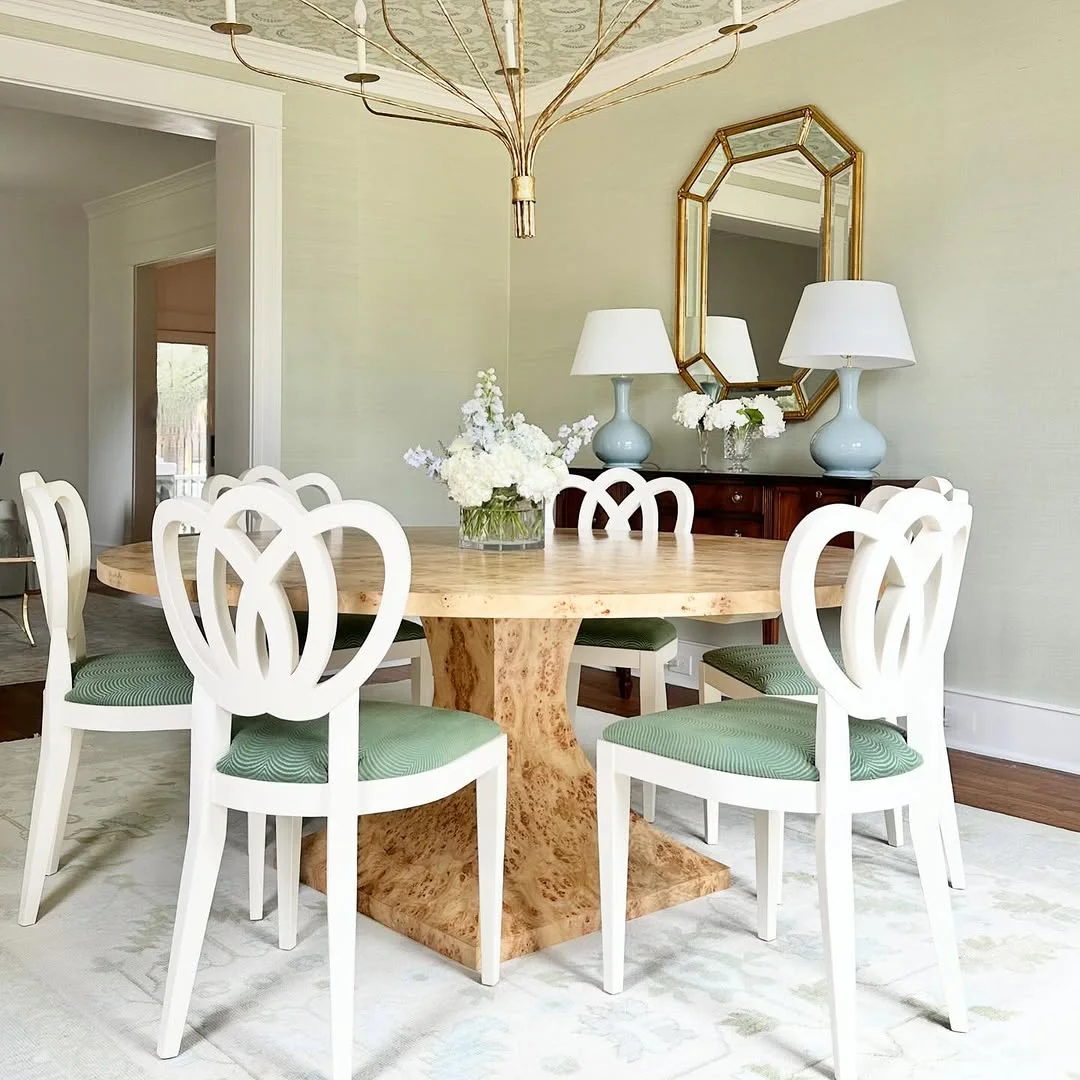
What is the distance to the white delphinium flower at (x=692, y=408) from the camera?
15.6ft

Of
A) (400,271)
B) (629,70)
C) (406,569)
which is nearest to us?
(406,569)

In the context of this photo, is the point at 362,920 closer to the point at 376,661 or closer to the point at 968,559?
the point at 376,661

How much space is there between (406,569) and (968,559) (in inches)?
110

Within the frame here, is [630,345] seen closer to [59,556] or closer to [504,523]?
[504,523]

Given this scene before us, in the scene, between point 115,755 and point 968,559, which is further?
point 968,559

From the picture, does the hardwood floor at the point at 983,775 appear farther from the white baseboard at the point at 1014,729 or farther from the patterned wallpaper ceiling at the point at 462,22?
the patterned wallpaper ceiling at the point at 462,22

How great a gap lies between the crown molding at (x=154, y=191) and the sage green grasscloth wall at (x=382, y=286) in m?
2.41

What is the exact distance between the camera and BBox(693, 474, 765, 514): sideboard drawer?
4348 millimetres

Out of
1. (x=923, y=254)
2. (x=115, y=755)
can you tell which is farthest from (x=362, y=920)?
(x=923, y=254)

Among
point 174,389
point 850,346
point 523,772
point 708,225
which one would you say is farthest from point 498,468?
point 174,389

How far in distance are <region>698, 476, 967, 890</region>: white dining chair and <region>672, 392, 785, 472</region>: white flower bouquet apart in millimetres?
1687

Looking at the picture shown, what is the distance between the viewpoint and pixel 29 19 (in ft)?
15.0

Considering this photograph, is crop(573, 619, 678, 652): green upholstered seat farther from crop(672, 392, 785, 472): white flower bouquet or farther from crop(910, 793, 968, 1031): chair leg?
crop(672, 392, 785, 472): white flower bouquet

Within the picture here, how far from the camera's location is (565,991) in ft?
7.21
